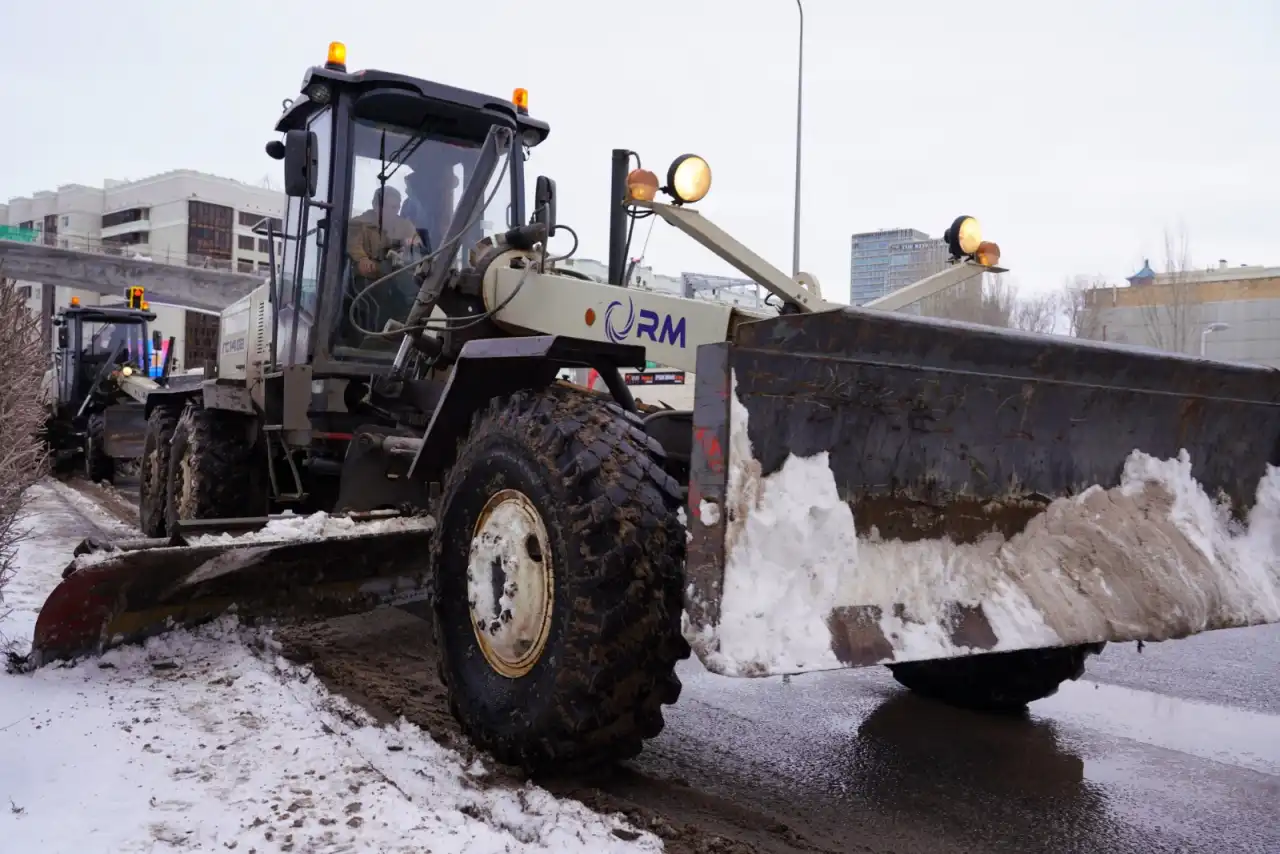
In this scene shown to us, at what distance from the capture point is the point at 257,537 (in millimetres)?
4793

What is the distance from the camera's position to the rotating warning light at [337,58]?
6031 millimetres

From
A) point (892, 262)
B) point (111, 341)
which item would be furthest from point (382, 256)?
point (111, 341)

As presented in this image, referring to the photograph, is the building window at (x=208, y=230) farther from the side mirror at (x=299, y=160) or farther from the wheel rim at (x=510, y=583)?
the wheel rim at (x=510, y=583)

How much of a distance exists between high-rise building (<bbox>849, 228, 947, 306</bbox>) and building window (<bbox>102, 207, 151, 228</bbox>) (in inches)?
2672

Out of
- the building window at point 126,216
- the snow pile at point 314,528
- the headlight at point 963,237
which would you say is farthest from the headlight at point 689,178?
the building window at point 126,216

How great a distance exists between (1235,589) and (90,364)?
60.7 ft

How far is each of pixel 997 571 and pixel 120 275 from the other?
4787 cm

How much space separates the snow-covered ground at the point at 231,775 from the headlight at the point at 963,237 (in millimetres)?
3493

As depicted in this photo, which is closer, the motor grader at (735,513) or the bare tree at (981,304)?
the motor grader at (735,513)

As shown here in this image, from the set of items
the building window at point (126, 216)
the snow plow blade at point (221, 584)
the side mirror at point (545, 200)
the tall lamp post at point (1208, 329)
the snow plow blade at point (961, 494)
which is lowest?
the snow plow blade at point (221, 584)

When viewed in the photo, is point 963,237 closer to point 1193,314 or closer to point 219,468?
point 219,468

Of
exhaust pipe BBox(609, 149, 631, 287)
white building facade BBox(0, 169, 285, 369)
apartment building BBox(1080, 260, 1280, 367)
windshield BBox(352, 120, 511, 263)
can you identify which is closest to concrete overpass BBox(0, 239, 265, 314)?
white building facade BBox(0, 169, 285, 369)

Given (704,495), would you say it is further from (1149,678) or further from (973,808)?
(1149,678)

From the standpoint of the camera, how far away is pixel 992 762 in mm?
3846
